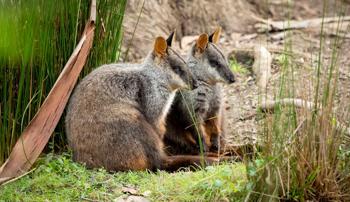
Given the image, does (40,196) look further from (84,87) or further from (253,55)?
(253,55)

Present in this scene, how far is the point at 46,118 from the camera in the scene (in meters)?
6.14

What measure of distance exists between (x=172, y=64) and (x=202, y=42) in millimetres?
607

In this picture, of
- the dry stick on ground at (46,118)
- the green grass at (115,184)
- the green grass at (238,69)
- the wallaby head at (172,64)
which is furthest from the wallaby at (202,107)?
the green grass at (238,69)

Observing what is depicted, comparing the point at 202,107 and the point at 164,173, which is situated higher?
the point at 202,107

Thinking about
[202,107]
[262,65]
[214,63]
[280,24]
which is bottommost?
[202,107]

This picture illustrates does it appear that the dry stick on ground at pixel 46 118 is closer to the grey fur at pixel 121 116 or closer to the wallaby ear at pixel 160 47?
the grey fur at pixel 121 116

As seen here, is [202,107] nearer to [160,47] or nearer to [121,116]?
[160,47]

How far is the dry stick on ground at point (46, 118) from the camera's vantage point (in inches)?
233

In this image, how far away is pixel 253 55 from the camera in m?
10.1

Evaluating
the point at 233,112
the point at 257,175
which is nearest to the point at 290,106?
the point at 257,175

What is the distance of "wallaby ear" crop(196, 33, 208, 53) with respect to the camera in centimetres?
735

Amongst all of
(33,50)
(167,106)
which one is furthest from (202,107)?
(33,50)

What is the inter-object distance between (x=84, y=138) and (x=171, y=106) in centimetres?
126

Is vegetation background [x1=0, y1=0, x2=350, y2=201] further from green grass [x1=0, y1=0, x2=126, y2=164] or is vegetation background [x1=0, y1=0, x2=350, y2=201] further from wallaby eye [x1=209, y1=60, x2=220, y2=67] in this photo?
wallaby eye [x1=209, y1=60, x2=220, y2=67]
